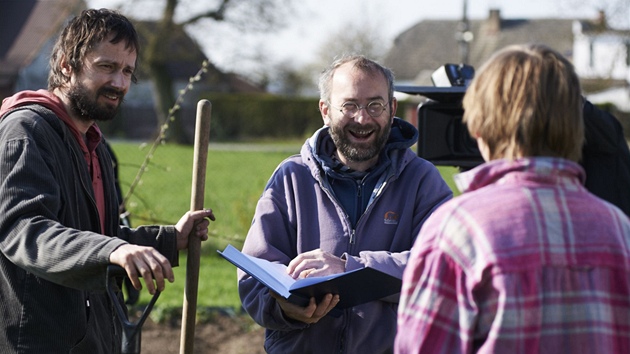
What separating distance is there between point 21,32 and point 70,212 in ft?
129

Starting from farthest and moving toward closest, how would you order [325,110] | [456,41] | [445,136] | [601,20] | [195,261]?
[456,41], [601,20], [445,136], [325,110], [195,261]

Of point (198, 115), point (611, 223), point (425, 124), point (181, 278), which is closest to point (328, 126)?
point (198, 115)

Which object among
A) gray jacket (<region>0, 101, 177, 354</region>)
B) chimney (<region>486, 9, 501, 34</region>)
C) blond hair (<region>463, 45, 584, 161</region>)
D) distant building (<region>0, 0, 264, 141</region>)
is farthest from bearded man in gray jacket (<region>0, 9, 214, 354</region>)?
chimney (<region>486, 9, 501, 34</region>)

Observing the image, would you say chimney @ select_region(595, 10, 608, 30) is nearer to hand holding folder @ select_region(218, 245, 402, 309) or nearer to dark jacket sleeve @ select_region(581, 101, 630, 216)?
dark jacket sleeve @ select_region(581, 101, 630, 216)

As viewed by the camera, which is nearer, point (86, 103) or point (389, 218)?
point (86, 103)

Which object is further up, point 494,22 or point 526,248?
point 526,248

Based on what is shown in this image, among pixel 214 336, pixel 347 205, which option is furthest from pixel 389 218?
pixel 214 336

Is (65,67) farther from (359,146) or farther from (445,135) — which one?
(445,135)

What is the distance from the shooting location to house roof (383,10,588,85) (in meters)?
54.4

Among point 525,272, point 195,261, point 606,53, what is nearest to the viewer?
point 525,272

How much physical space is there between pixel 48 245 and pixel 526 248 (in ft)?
4.46

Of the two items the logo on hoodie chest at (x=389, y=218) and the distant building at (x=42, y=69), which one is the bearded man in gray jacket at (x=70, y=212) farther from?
the distant building at (x=42, y=69)

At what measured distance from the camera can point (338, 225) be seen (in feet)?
10.7

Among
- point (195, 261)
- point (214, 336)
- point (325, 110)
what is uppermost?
point (325, 110)
